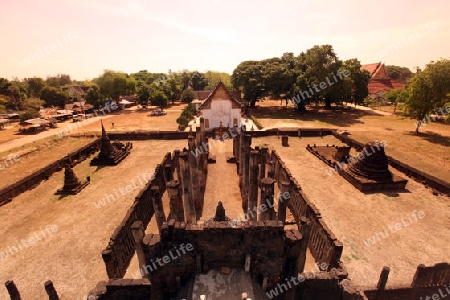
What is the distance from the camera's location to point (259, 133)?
28.0 metres

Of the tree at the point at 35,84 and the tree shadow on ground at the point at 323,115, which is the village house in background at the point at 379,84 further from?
the tree at the point at 35,84

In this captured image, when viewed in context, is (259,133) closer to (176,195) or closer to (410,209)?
(410,209)

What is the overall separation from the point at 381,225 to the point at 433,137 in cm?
2520

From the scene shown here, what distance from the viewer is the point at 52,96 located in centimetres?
5488

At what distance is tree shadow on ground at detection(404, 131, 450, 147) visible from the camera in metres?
26.5

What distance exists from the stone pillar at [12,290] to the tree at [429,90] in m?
39.4

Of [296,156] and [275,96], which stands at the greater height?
[275,96]

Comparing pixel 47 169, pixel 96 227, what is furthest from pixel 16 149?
pixel 96 227

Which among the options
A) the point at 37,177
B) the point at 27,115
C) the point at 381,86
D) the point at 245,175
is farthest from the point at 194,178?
the point at 381,86

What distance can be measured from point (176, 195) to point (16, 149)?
29.1 metres

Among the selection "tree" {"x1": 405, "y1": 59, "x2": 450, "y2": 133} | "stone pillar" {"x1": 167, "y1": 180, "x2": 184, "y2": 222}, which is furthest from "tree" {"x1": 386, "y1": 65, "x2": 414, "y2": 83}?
"stone pillar" {"x1": 167, "y1": 180, "x2": 184, "y2": 222}

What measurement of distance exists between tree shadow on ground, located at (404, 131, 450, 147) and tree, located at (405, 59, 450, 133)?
1.97 metres

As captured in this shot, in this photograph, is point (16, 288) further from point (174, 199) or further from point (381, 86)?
point (381, 86)

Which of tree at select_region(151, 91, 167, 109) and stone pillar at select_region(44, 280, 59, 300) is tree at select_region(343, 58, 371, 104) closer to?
tree at select_region(151, 91, 167, 109)
